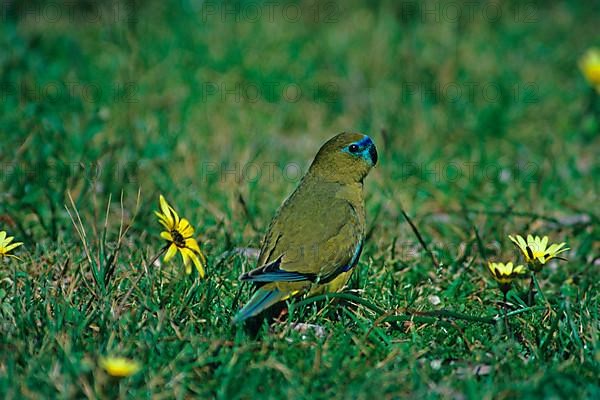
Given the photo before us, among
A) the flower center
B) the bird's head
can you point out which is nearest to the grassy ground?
the flower center

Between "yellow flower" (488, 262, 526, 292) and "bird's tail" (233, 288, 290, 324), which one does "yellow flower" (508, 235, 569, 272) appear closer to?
"yellow flower" (488, 262, 526, 292)

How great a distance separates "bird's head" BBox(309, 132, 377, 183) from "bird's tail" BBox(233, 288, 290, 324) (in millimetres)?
746

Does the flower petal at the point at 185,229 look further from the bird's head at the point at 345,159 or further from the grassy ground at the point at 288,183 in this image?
the bird's head at the point at 345,159

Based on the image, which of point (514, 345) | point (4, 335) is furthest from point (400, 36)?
point (4, 335)

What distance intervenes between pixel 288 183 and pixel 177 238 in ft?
5.40

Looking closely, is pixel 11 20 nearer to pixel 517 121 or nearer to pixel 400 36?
pixel 400 36

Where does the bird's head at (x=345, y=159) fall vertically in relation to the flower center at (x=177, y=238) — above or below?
above

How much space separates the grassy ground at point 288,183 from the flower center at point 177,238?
0.57ft

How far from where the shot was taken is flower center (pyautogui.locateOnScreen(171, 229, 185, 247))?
312 cm

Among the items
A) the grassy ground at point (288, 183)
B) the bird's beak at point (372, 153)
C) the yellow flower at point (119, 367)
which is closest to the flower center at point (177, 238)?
the grassy ground at point (288, 183)

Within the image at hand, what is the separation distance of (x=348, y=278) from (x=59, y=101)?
2.46 metres

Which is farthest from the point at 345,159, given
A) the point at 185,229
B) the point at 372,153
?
the point at 185,229

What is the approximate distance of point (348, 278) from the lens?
133 inches

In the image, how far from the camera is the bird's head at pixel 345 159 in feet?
12.0
